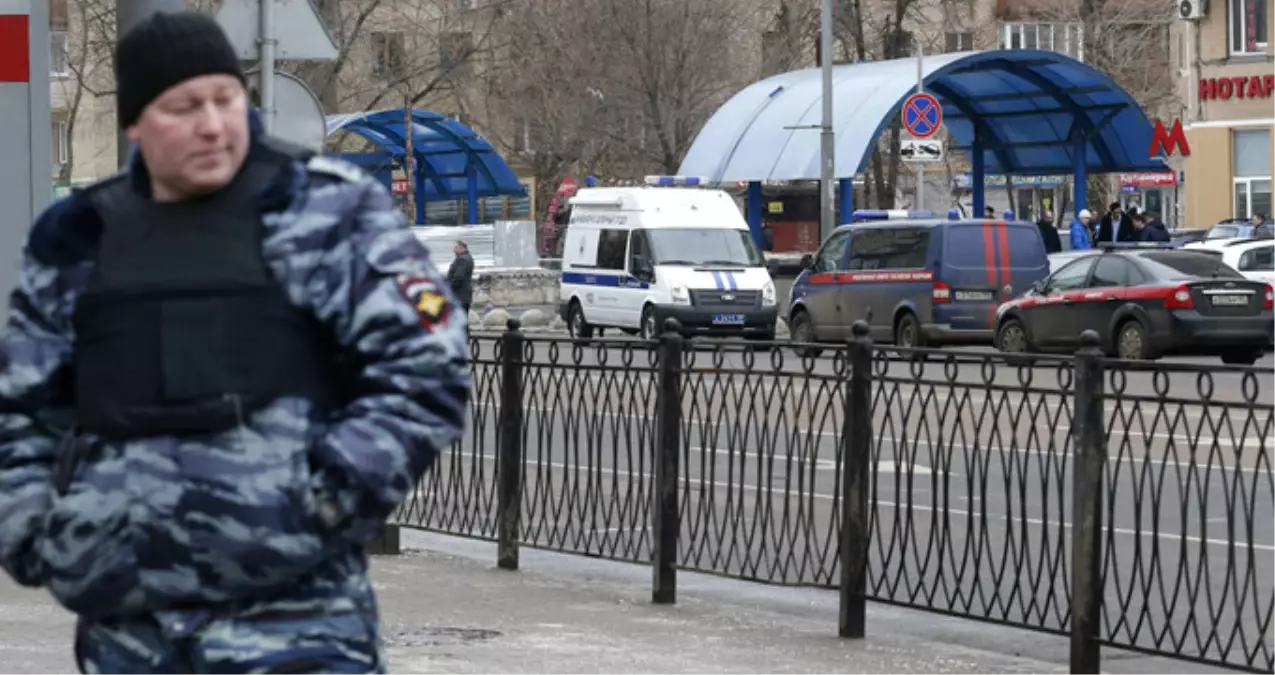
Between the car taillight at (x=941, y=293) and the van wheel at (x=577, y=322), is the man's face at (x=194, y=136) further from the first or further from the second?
the van wheel at (x=577, y=322)

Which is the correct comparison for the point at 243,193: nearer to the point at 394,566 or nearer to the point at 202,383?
the point at 202,383

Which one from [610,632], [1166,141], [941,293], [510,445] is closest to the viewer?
[610,632]

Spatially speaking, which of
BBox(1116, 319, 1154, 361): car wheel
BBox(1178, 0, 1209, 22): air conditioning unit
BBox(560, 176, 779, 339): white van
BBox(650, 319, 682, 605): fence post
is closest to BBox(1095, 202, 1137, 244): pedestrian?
BBox(560, 176, 779, 339): white van

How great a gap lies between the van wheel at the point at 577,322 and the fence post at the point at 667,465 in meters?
26.5

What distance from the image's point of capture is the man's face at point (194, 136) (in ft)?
11.1

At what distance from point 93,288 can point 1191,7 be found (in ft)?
188

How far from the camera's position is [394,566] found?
11.0 metres

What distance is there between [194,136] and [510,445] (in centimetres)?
745

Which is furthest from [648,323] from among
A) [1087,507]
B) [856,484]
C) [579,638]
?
[1087,507]

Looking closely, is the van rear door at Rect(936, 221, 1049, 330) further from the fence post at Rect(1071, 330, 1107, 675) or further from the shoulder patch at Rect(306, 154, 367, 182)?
the shoulder patch at Rect(306, 154, 367, 182)

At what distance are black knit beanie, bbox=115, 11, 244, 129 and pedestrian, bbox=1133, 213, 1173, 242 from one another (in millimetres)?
31960

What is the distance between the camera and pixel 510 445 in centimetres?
1079

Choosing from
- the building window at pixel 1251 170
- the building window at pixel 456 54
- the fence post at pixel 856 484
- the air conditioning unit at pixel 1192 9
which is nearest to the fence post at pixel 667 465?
the fence post at pixel 856 484

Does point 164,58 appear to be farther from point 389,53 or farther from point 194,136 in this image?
A: point 389,53
